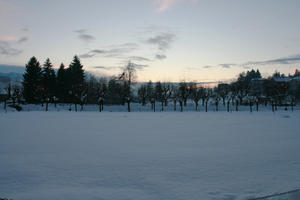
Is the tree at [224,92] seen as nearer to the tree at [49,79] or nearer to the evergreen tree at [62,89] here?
the evergreen tree at [62,89]

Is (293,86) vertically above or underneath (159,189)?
above

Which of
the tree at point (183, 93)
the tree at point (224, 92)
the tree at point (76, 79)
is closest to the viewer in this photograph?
the tree at point (76, 79)

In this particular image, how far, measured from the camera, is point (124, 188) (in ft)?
21.2

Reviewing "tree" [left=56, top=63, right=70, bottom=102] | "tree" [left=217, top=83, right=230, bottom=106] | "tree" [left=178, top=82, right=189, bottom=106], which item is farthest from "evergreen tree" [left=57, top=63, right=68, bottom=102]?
"tree" [left=217, top=83, right=230, bottom=106]

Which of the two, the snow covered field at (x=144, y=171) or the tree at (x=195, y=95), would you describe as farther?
the tree at (x=195, y=95)

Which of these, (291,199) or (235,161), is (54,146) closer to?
(235,161)

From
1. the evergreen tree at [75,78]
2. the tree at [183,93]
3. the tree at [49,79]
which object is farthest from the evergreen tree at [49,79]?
the tree at [183,93]

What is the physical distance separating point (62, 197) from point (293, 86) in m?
131

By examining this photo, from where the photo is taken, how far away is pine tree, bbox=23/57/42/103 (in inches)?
2400

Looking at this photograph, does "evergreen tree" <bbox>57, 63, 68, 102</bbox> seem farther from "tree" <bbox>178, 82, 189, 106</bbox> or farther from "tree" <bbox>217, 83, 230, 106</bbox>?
"tree" <bbox>217, 83, 230, 106</bbox>

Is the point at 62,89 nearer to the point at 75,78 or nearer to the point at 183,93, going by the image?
the point at 75,78

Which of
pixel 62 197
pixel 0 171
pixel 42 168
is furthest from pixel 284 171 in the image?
pixel 0 171

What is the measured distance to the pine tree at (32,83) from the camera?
6097 cm

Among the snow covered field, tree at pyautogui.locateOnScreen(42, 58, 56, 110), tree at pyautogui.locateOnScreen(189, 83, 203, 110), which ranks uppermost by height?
tree at pyautogui.locateOnScreen(42, 58, 56, 110)
